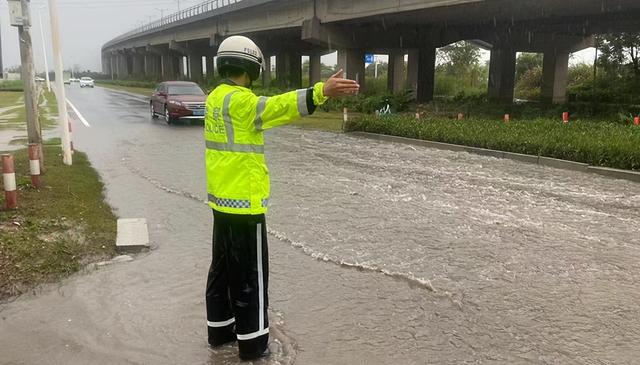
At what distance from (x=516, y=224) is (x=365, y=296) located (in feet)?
10.9

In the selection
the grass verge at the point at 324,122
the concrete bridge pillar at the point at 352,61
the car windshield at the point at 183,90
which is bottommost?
the grass verge at the point at 324,122

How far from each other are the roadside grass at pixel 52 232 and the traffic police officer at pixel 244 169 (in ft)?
7.99

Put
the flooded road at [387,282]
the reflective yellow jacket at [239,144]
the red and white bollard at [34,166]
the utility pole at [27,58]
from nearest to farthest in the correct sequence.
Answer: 1. the reflective yellow jacket at [239,144]
2. the flooded road at [387,282]
3. the red and white bollard at [34,166]
4. the utility pole at [27,58]

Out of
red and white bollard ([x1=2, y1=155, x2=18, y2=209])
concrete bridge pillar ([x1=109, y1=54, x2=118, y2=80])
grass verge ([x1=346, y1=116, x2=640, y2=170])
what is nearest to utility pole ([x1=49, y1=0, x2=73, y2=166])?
red and white bollard ([x1=2, y1=155, x2=18, y2=209])

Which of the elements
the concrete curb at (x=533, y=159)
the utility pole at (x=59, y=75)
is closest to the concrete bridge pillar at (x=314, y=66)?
the concrete curb at (x=533, y=159)

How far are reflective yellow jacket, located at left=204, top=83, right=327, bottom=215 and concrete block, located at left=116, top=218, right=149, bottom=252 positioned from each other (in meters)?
2.93

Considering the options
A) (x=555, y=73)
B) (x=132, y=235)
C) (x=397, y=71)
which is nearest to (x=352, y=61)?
(x=397, y=71)

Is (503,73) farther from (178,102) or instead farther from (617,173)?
(617,173)

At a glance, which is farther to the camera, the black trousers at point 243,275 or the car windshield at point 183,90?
the car windshield at point 183,90

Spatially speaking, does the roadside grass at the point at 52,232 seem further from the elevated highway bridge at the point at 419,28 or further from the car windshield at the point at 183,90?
the elevated highway bridge at the point at 419,28

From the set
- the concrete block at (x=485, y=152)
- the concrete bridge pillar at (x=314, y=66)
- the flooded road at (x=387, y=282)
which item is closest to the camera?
the flooded road at (x=387, y=282)

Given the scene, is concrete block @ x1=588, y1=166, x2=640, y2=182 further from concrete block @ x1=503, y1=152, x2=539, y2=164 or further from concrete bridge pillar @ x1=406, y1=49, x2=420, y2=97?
concrete bridge pillar @ x1=406, y1=49, x2=420, y2=97

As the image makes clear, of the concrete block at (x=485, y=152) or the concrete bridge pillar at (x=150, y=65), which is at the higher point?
the concrete bridge pillar at (x=150, y=65)

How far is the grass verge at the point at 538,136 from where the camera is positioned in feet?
38.1
